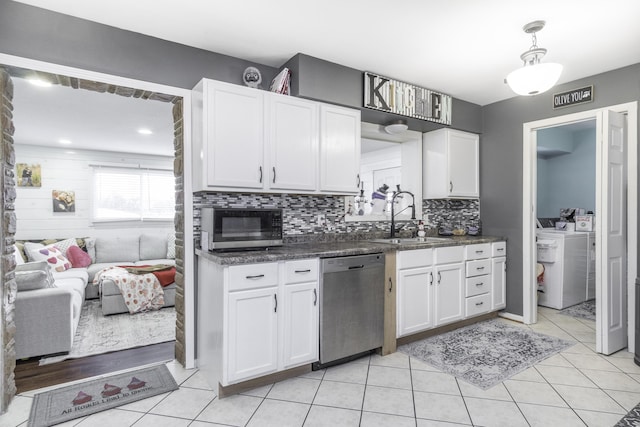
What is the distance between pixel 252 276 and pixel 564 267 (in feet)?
12.6

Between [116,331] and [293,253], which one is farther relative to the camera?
[116,331]

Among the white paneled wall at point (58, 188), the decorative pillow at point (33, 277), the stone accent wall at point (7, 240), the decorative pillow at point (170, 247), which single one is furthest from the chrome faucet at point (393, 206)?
the white paneled wall at point (58, 188)

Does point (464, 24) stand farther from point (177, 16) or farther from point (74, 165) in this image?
point (74, 165)

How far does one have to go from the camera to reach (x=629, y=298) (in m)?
2.98

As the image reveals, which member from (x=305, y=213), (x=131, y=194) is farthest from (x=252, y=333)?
(x=131, y=194)

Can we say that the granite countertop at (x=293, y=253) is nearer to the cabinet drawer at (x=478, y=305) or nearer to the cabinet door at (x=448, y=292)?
the cabinet door at (x=448, y=292)

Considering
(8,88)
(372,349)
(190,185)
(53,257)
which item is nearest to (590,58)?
(372,349)

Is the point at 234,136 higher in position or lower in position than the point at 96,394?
higher

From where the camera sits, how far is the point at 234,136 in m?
2.46

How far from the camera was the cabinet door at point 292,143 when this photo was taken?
8.59ft

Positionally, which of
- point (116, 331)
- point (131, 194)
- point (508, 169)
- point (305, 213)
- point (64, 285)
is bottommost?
point (116, 331)

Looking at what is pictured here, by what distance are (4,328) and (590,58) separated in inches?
181

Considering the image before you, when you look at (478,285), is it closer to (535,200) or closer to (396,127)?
(535,200)

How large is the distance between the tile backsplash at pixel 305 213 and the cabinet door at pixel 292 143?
33 cm
